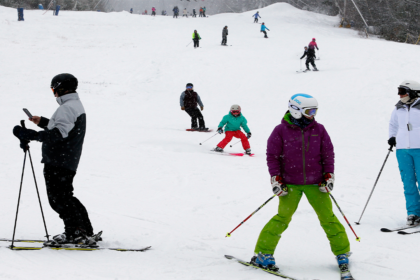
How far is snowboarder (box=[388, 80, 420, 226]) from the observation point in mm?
4531

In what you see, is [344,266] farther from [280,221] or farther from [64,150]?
[64,150]

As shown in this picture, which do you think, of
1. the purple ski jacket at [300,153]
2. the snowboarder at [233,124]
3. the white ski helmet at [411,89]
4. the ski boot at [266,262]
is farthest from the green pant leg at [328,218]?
the snowboarder at [233,124]

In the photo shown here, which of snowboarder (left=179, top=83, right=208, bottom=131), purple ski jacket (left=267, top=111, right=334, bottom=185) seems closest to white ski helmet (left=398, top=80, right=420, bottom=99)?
purple ski jacket (left=267, top=111, right=334, bottom=185)

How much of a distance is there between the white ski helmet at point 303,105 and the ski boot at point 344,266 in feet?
4.39

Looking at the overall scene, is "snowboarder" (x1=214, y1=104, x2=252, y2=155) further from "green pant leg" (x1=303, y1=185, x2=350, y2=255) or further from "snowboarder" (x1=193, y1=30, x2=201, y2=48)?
"snowboarder" (x1=193, y1=30, x2=201, y2=48)

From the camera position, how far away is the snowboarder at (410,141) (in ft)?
14.9

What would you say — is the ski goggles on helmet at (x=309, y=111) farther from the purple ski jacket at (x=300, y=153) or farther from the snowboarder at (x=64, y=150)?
the snowboarder at (x=64, y=150)

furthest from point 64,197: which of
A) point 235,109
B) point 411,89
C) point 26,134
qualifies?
point 235,109

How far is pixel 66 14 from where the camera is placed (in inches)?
1457

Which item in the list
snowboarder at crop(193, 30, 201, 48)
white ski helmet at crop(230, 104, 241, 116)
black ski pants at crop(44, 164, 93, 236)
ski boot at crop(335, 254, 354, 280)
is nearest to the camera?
ski boot at crop(335, 254, 354, 280)

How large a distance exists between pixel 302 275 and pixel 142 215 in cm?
251

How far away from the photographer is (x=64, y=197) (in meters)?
3.71

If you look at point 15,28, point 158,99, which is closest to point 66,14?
point 15,28

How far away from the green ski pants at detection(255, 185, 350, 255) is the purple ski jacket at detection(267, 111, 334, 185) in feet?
0.33
